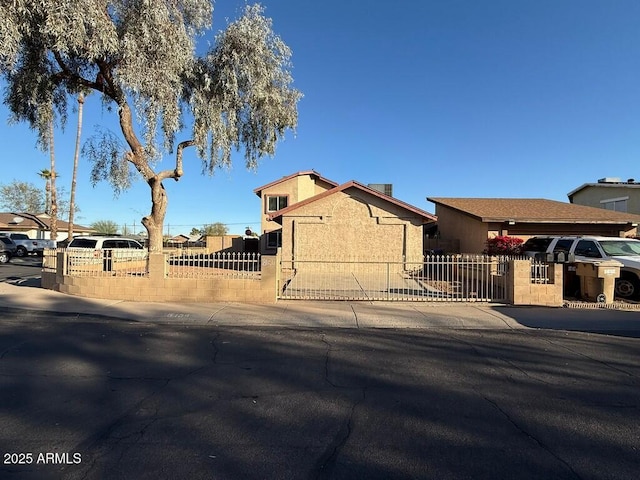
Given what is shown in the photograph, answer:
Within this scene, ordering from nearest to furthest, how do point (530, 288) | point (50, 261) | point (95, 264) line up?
1. point (530, 288)
2. point (95, 264)
3. point (50, 261)

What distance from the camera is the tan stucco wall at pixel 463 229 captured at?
2069cm

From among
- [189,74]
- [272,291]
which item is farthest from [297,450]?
[189,74]

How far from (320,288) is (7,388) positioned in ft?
31.5

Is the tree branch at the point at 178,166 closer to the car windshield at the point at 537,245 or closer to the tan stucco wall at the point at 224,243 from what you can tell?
the car windshield at the point at 537,245

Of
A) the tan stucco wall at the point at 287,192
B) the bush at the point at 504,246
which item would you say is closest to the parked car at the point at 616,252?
the bush at the point at 504,246

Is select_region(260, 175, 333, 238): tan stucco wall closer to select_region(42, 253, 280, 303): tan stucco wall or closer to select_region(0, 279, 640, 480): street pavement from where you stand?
select_region(42, 253, 280, 303): tan stucco wall

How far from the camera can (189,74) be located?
13312mm

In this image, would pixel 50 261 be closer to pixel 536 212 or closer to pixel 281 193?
pixel 281 193

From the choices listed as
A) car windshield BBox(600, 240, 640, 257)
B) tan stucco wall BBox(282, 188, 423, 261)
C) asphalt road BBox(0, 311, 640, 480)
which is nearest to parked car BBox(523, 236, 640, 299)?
car windshield BBox(600, 240, 640, 257)

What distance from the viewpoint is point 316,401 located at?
14.8 ft

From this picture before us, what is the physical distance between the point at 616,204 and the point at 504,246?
16.0 meters

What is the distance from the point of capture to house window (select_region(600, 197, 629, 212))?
92.2 ft

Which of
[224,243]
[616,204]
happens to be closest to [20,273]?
[224,243]

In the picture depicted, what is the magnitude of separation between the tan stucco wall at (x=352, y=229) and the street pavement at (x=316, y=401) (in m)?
12.3
